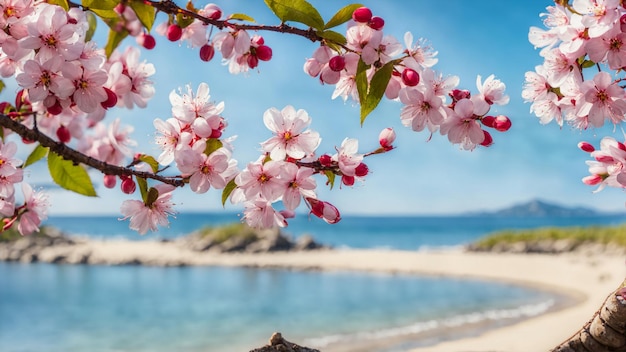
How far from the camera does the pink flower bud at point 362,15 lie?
3.76 ft

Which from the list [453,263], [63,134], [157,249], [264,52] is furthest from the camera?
[157,249]

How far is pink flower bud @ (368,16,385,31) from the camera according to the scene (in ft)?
3.81

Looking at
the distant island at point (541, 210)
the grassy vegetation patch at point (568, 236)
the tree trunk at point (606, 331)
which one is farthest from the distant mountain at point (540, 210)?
the tree trunk at point (606, 331)

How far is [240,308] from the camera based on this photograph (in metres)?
7.85

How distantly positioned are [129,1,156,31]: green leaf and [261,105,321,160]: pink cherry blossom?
30cm

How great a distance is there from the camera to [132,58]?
154 centimetres

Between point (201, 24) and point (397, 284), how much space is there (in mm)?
8880

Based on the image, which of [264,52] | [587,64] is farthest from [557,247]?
[264,52]

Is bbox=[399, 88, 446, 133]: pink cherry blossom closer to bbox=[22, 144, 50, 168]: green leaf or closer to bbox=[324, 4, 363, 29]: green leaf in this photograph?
bbox=[324, 4, 363, 29]: green leaf

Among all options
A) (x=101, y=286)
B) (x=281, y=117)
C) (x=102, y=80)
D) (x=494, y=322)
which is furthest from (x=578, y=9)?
(x=101, y=286)

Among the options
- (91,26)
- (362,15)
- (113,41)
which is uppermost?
(91,26)

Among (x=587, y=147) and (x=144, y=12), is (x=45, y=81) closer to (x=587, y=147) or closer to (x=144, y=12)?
(x=144, y=12)

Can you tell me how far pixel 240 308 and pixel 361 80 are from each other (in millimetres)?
6963

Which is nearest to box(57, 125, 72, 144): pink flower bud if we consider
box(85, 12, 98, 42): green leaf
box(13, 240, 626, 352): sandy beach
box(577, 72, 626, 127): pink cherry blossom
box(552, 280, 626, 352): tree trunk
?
box(85, 12, 98, 42): green leaf
